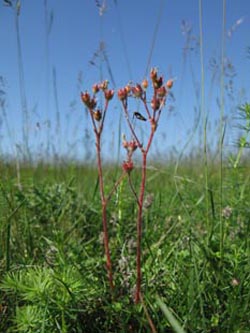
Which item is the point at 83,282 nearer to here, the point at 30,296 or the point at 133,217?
the point at 30,296

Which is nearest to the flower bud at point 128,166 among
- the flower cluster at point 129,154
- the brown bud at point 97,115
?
the flower cluster at point 129,154

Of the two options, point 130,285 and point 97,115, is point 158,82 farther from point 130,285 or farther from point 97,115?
point 130,285

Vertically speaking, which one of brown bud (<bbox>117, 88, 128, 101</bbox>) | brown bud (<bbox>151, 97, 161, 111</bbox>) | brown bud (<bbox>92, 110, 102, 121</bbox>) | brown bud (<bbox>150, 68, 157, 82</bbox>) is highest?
brown bud (<bbox>150, 68, 157, 82</bbox>)

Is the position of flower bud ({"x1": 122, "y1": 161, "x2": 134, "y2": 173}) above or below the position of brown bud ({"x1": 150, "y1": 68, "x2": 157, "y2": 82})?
below

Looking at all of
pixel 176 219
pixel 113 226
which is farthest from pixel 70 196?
pixel 176 219

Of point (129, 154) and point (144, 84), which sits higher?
point (144, 84)

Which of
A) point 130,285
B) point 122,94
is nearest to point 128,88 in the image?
point 122,94

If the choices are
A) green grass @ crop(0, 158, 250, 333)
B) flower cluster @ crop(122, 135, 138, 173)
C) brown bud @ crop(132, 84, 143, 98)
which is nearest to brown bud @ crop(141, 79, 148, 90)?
brown bud @ crop(132, 84, 143, 98)

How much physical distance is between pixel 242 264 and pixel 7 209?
73 cm

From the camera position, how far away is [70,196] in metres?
1.90

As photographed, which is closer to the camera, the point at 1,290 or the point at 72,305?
the point at 72,305

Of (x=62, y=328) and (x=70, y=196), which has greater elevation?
(x=70, y=196)

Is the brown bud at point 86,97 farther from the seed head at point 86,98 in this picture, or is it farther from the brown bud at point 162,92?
the brown bud at point 162,92

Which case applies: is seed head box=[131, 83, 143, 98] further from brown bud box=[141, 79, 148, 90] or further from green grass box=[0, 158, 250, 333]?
green grass box=[0, 158, 250, 333]
